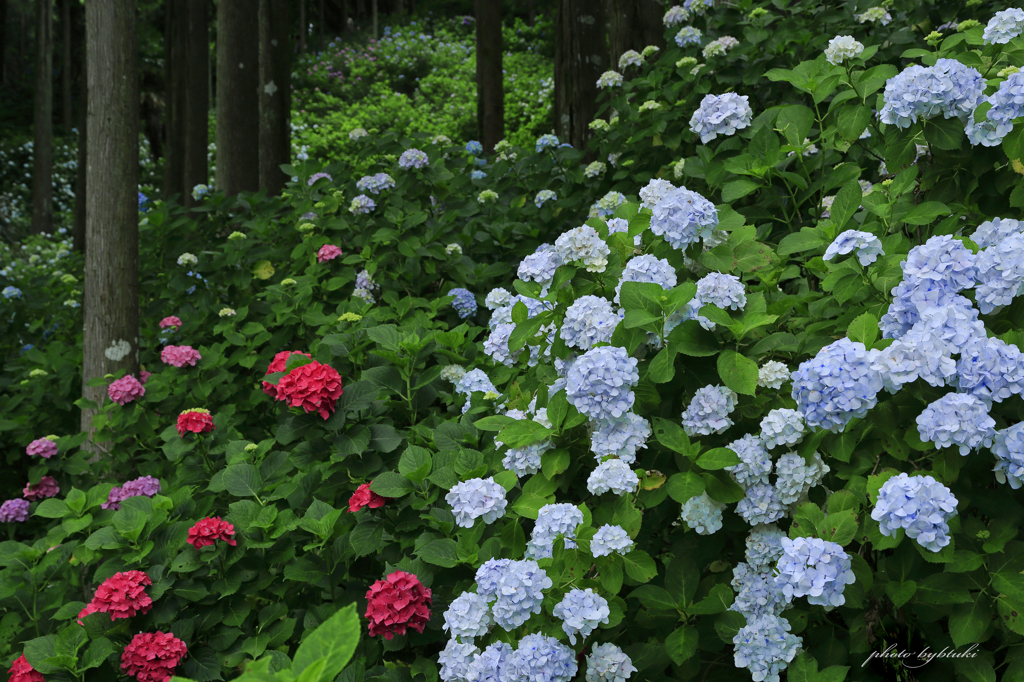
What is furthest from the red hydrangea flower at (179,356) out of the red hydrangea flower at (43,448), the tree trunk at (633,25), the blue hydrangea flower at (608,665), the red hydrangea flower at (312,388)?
the tree trunk at (633,25)

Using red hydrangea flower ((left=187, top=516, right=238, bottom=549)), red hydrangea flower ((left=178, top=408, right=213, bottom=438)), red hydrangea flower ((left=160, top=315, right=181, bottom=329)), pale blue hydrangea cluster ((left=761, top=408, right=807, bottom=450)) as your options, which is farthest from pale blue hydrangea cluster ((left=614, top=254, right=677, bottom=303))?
red hydrangea flower ((left=160, top=315, right=181, bottom=329))

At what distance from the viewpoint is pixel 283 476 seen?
249cm

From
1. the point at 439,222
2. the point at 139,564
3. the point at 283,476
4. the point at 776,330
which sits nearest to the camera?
the point at 776,330

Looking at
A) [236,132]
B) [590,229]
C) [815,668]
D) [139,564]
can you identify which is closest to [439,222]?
[590,229]

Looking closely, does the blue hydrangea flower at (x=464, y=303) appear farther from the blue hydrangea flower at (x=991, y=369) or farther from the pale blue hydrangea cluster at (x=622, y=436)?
the blue hydrangea flower at (x=991, y=369)

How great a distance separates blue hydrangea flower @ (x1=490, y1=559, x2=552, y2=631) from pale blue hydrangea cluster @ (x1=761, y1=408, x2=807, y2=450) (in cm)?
56

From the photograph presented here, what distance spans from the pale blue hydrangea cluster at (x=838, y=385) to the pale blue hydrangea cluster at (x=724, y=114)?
1242 millimetres

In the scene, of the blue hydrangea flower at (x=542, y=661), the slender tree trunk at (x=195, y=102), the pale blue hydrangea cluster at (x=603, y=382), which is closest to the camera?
the blue hydrangea flower at (x=542, y=661)

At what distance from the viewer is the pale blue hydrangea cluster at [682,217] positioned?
186cm

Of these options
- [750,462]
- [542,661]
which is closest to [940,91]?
[750,462]

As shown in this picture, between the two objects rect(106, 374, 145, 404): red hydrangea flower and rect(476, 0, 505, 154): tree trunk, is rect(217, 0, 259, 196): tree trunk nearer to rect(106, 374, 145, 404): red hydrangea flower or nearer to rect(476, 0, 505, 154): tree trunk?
rect(476, 0, 505, 154): tree trunk

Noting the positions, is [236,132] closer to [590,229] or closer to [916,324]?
[590,229]

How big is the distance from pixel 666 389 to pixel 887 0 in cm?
270

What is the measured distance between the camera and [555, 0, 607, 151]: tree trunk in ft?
19.5
